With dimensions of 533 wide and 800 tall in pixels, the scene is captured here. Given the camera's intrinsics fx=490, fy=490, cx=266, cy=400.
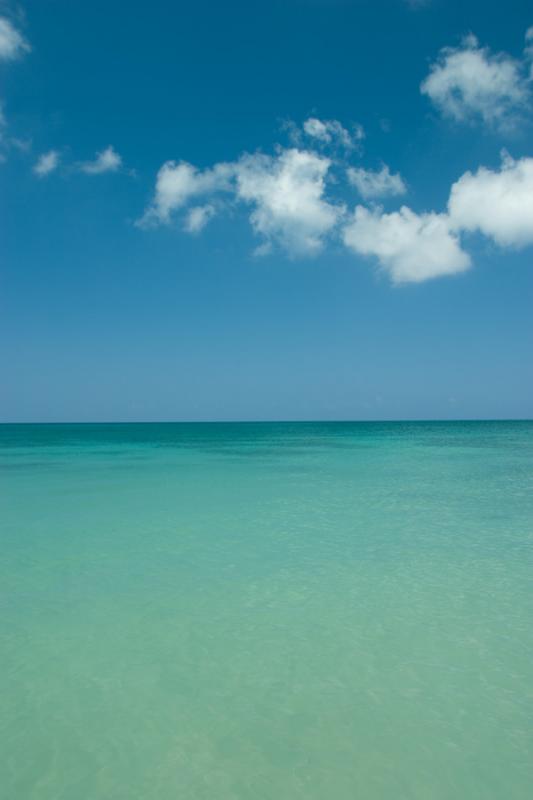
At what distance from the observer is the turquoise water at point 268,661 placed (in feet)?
11.6

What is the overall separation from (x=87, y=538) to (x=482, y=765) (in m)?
8.58

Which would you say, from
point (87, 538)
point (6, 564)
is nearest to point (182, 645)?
point (6, 564)

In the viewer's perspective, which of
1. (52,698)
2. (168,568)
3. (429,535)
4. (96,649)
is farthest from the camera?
(429,535)

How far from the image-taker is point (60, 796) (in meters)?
3.32

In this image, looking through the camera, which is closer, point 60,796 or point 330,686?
point 60,796

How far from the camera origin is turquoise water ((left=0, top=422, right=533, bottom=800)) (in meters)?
3.54

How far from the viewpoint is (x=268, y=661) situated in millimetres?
5055

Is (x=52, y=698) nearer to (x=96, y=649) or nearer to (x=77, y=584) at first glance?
(x=96, y=649)

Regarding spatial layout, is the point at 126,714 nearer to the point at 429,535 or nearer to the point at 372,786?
the point at 372,786

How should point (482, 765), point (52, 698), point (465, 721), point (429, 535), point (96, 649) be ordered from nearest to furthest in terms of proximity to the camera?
point (482, 765) < point (465, 721) < point (52, 698) < point (96, 649) < point (429, 535)

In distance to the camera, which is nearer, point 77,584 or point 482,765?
point 482,765

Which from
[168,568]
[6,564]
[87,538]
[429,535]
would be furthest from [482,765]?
[87,538]

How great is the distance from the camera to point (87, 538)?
10297mm

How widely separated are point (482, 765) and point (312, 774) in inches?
49.8
